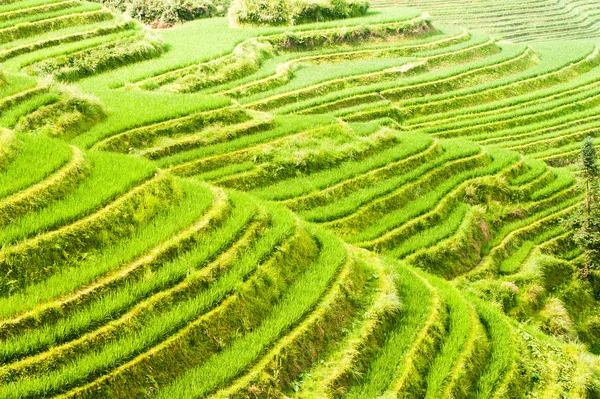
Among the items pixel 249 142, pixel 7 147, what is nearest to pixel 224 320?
pixel 7 147

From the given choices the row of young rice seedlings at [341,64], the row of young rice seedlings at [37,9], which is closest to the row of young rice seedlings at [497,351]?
the row of young rice seedlings at [341,64]

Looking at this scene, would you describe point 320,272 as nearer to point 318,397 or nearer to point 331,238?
point 331,238

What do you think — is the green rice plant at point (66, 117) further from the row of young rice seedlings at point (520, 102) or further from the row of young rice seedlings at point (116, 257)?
the row of young rice seedlings at point (520, 102)

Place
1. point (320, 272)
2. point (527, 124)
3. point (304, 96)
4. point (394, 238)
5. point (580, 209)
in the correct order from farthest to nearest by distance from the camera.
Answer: point (527, 124)
point (304, 96)
point (580, 209)
point (394, 238)
point (320, 272)

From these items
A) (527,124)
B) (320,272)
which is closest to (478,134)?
(527,124)

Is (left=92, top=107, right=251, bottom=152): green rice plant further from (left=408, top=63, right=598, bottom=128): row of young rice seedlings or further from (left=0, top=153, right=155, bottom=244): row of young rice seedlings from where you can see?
(left=408, top=63, right=598, bottom=128): row of young rice seedlings

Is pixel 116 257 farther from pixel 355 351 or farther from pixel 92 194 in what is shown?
pixel 355 351
